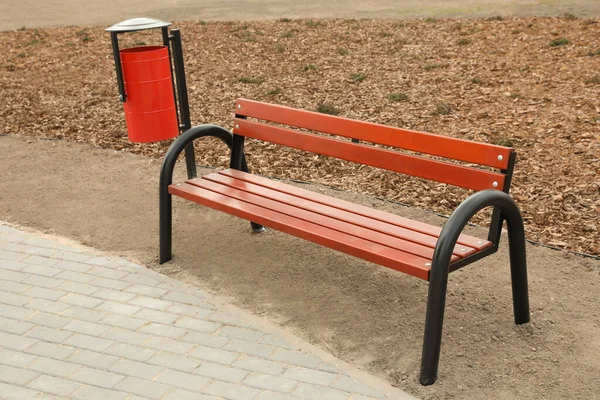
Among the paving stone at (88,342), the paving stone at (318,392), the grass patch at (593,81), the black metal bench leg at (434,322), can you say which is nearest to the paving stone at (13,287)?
the paving stone at (88,342)

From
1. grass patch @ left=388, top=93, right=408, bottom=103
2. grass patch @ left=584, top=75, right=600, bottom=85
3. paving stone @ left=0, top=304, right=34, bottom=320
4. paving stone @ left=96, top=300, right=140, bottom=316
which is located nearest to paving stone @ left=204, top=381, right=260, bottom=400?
paving stone @ left=96, top=300, right=140, bottom=316

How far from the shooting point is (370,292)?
448 cm

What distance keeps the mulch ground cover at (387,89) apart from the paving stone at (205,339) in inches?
91.1

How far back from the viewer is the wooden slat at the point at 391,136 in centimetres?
381

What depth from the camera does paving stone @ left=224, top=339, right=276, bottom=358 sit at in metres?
3.83

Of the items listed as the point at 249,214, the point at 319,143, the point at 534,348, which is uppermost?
the point at 319,143

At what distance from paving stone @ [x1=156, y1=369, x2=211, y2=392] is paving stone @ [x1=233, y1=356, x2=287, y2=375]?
207 mm

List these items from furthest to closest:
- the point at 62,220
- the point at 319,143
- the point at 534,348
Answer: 1. the point at 62,220
2. the point at 319,143
3. the point at 534,348

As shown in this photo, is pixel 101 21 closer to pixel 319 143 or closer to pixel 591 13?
pixel 591 13

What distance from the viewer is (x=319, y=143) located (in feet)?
15.5

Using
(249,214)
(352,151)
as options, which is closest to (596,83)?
(352,151)

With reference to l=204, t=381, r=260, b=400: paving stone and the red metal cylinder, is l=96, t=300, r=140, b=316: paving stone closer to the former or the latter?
l=204, t=381, r=260, b=400: paving stone

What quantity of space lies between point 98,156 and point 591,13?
8991 millimetres

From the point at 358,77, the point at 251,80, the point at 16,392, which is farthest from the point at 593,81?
the point at 16,392
